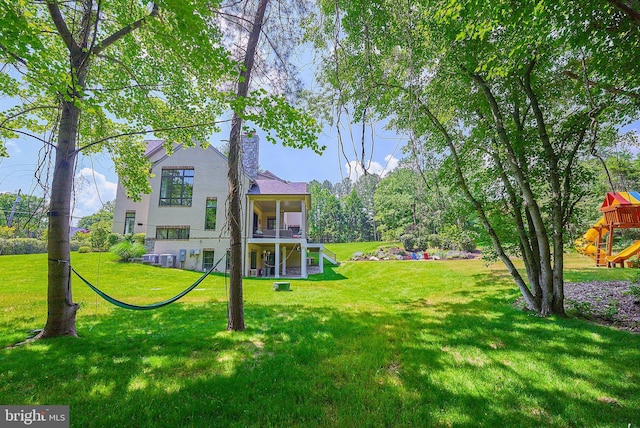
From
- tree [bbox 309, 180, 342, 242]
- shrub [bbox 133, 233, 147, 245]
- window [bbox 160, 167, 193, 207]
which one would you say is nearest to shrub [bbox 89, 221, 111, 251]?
shrub [bbox 133, 233, 147, 245]

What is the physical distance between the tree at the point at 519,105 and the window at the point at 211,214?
12759mm

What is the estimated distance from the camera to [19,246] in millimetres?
16625

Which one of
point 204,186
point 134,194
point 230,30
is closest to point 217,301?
point 134,194

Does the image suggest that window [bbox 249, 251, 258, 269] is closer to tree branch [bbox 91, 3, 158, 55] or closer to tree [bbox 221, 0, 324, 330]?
tree [bbox 221, 0, 324, 330]

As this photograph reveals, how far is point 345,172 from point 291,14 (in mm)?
3122

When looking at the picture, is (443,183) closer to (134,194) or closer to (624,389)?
(624,389)

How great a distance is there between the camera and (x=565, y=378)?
2.93 meters

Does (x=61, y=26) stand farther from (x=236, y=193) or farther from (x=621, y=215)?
(x=621, y=215)

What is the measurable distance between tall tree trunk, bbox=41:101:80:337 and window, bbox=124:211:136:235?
15145mm

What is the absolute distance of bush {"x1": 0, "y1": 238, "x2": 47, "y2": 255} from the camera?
52.1ft

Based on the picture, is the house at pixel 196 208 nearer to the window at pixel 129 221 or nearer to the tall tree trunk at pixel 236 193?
the window at pixel 129 221

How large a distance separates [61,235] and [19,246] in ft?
65.6

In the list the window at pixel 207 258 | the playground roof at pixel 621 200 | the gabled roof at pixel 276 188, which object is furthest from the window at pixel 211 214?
the playground roof at pixel 621 200

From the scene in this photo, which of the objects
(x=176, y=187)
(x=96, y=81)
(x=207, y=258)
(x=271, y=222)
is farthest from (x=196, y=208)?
(x=96, y=81)
